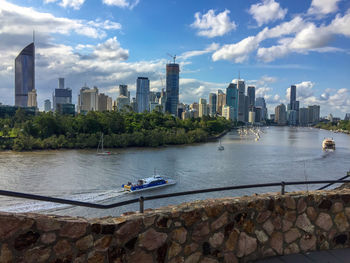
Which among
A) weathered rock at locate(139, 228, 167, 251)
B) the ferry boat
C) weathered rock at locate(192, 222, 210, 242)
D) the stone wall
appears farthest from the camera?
the ferry boat

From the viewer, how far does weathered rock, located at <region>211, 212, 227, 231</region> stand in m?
3.07

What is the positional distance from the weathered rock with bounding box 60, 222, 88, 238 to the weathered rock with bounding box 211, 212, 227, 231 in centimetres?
129

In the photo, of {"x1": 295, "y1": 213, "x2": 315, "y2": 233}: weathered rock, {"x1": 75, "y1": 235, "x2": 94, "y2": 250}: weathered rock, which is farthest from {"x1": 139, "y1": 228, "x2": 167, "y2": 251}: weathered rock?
{"x1": 295, "y1": 213, "x2": 315, "y2": 233}: weathered rock

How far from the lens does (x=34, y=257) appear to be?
7.56 feet

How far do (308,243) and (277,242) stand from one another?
1.40 ft

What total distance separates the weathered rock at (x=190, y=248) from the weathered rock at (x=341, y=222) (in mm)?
1884

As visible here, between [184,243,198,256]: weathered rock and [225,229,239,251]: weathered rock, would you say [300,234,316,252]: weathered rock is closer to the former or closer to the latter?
[225,229,239,251]: weathered rock

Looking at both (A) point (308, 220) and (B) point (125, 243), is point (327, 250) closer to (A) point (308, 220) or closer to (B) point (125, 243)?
(A) point (308, 220)

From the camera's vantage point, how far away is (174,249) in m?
2.87

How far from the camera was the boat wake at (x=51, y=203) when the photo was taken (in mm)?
18781

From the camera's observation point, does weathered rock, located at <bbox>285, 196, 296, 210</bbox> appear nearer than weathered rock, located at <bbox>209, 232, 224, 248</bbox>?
No

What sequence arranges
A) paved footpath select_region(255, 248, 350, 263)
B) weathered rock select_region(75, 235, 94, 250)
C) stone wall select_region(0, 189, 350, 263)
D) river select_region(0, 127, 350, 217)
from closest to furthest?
stone wall select_region(0, 189, 350, 263), weathered rock select_region(75, 235, 94, 250), paved footpath select_region(255, 248, 350, 263), river select_region(0, 127, 350, 217)

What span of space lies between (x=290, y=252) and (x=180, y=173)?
27.5 m

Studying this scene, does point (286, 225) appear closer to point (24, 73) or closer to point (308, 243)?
point (308, 243)
